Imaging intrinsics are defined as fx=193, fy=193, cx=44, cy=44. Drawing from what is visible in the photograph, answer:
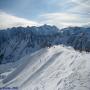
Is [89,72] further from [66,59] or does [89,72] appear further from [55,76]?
[66,59]

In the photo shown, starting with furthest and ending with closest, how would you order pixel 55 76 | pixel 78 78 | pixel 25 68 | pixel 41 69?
1. pixel 25 68
2. pixel 41 69
3. pixel 55 76
4. pixel 78 78

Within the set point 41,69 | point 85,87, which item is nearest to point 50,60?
point 41,69

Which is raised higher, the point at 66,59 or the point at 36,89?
the point at 66,59

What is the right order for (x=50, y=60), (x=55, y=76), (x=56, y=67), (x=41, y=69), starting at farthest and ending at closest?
1. (x=50, y=60)
2. (x=41, y=69)
3. (x=56, y=67)
4. (x=55, y=76)

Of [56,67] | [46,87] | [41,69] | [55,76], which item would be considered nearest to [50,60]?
[41,69]

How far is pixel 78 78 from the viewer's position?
20.0 metres

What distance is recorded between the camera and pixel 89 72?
802 inches

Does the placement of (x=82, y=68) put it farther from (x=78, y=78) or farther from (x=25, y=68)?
(x=25, y=68)

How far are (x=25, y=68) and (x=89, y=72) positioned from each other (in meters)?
17.4

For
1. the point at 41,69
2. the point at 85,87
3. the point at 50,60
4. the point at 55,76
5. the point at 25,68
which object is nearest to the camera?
the point at 85,87

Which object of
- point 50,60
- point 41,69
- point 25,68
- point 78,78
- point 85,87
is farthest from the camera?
point 25,68

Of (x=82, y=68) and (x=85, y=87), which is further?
(x=82, y=68)

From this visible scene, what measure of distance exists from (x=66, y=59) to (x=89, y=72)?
787cm

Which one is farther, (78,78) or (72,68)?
(72,68)
